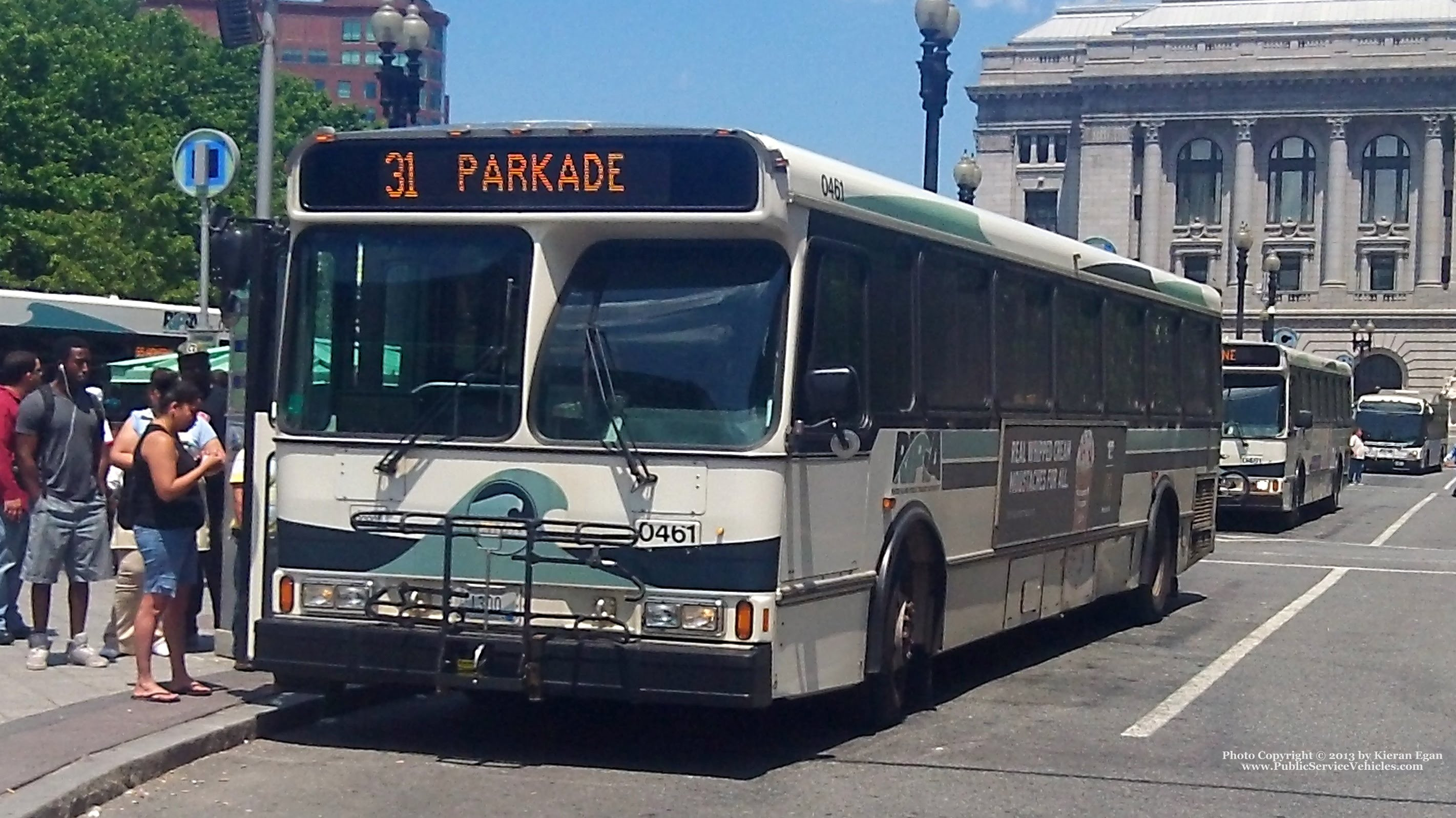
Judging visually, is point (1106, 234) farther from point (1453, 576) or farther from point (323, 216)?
point (323, 216)

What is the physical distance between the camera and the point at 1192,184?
102312 mm

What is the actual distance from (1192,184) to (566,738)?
96746mm

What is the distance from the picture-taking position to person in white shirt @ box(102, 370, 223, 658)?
10.5 m

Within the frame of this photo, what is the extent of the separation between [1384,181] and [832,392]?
97.7 meters

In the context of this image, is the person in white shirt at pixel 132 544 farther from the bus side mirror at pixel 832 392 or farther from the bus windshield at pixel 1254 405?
the bus windshield at pixel 1254 405

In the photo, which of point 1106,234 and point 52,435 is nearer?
point 52,435

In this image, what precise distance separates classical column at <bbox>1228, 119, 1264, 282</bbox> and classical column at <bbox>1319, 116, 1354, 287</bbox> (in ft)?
11.1

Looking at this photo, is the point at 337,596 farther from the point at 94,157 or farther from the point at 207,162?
the point at 94,157

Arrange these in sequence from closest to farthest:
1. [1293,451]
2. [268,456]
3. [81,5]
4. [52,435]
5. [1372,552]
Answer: [268,456], [52,435], [1372,552], [1293,451], [81,5]

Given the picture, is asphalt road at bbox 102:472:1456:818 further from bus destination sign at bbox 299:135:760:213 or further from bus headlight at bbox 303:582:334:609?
bus destination sign at bbox 299:135:760:213

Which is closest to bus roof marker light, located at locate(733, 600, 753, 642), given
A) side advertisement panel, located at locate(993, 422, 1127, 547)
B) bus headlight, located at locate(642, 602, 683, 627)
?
bus headlight, located at locate(642, 602, 683, 627)

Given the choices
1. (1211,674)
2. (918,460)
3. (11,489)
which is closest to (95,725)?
(11,489)

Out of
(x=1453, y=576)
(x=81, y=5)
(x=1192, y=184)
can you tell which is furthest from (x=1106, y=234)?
(x=1453, y=576)

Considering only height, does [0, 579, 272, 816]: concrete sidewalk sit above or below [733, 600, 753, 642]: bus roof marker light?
below
